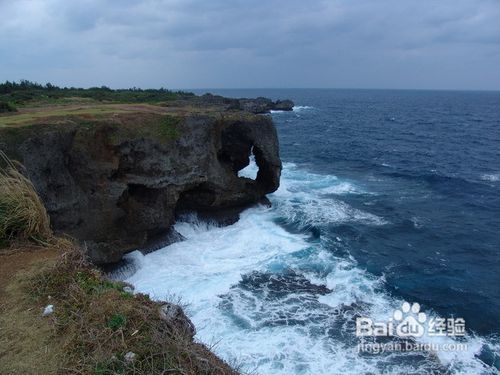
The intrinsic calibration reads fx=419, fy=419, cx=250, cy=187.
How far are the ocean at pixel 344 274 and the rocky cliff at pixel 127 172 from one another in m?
1.62

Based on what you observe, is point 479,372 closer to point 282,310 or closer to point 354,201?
point 282,310

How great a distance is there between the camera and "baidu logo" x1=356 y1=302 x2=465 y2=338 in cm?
1523

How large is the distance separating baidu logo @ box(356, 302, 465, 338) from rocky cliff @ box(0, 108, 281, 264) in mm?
12140

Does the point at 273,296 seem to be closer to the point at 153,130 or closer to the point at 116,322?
the point at 153,130

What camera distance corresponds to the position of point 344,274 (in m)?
19.5

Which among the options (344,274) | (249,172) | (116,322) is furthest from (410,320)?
(249,172)

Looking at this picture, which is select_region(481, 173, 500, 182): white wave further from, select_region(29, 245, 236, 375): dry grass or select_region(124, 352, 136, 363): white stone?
select_region(124, 352, 136, 363): white stone

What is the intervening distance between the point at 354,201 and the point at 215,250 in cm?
1279

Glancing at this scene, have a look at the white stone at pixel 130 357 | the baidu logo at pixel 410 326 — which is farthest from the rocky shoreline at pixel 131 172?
the white stone at pixel 130 357

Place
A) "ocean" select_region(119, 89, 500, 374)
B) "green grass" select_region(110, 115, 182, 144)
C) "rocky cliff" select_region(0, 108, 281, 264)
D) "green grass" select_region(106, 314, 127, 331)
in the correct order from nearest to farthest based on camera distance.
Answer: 1. "green grass" select_region(106, 314, 127, 331)
2. "ocean" select_region(119, 89, 500, 374)
3. "rocky cliff" select_region(0, 108, 281, 264)
4. "green grass" select_region(110, 115, 182, 144)

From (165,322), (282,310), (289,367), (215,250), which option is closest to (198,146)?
(215,250)

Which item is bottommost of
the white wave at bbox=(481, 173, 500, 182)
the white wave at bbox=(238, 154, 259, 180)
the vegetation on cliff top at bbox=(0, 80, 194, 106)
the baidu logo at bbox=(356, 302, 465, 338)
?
the baidu logo at bbox=(356, 302, 465, 338)

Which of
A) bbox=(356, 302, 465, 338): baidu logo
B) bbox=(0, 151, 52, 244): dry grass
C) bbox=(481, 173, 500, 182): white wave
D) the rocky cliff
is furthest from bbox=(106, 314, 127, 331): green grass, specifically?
bbox=(481, 173, 500, 182): white wave

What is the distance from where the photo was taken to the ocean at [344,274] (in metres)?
14.0
